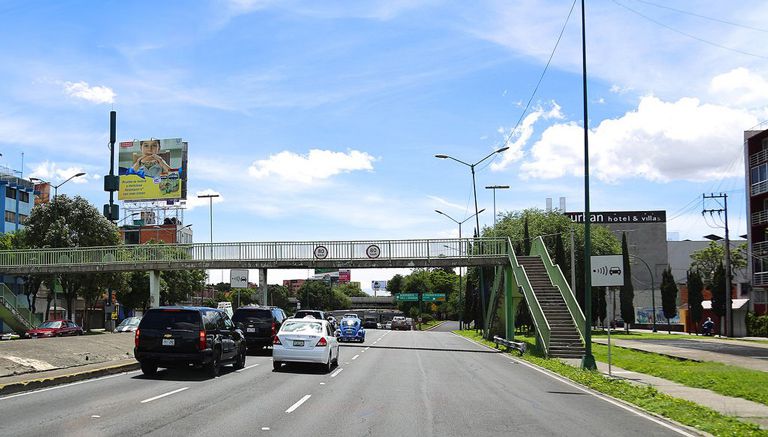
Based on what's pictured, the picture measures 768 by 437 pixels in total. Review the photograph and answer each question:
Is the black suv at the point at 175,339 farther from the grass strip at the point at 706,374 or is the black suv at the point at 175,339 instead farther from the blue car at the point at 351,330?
the blue car at the point at 351,330

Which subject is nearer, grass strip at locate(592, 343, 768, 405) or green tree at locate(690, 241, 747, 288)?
grass strip at locate(592, 343, 768, 405)

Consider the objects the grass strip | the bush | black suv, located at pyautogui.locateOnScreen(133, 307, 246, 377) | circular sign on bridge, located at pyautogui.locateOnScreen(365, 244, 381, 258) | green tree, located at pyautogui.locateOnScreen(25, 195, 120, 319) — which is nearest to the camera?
the grass strip

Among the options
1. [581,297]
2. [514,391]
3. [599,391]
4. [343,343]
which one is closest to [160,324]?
[514,391]

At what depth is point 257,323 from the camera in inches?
1094

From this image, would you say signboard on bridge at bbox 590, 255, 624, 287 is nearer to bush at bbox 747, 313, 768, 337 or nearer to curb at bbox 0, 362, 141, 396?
curb at bbox 0, 362, 141, 396

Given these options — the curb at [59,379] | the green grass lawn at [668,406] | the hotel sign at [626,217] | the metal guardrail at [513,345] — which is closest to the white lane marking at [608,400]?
the green grass lawn at [668,406]

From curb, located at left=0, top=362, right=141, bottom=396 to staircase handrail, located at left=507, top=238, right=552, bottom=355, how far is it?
55.4 feet

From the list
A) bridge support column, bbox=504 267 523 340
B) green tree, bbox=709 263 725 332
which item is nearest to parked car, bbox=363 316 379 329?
green tree, bbox=709 263 725 332

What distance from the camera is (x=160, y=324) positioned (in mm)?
17062

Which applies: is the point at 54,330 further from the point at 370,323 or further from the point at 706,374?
the point at 370,323

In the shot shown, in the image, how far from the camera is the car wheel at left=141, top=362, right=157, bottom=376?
17203 millimetres

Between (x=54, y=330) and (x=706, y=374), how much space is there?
36417 millimetres

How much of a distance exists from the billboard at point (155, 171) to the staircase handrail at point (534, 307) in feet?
195

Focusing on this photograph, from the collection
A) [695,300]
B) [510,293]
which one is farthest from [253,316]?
[695,300]
